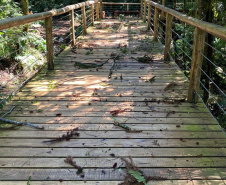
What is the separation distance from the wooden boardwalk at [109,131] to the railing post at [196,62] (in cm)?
18

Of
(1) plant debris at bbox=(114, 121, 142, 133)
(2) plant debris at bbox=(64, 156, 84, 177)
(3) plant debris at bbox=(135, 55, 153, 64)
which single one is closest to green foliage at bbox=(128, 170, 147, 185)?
(2) plant debris at bbox=(64, 156, 84, 177)

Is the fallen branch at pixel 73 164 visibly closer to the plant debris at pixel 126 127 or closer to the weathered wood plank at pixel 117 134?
the weathered wood plank at pixel 117 134

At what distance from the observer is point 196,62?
10.5ft

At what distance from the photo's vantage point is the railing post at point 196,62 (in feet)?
10.1

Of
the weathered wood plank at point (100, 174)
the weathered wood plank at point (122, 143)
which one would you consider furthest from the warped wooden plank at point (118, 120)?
the weathered wood plank at point (100, 174)

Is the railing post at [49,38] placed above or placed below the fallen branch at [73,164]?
above

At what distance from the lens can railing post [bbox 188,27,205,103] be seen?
10.1 ft

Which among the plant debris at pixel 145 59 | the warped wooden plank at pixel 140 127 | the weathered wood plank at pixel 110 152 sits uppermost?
the plant debris at pixel 145 59

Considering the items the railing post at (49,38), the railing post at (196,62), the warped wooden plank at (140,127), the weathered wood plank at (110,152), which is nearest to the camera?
the weathered wood plank at (110,152)

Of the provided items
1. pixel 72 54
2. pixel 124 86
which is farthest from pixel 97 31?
pixel 124 86

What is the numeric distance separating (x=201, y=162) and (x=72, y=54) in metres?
4.24

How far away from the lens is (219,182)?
1.92 metres

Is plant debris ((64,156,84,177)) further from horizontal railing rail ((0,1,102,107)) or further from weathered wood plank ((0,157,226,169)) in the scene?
horizontal railing rail ((0,1,102,107))

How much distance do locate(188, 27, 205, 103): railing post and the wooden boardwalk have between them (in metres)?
0.18
